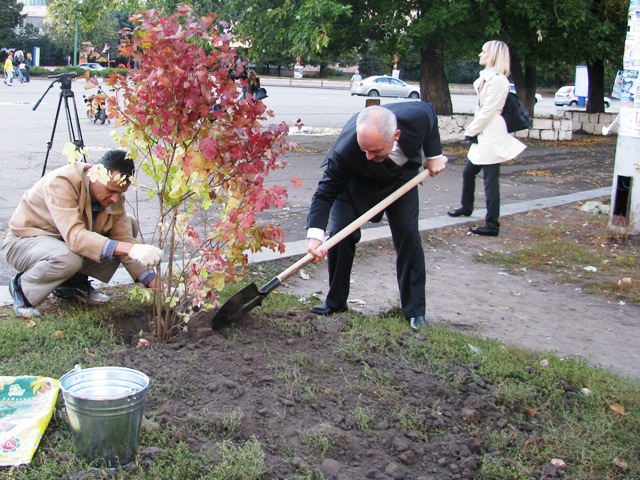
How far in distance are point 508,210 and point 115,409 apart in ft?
23.5

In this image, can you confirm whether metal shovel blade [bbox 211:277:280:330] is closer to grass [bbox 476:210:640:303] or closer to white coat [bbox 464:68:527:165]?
grass [bbox 476:210:640:303]

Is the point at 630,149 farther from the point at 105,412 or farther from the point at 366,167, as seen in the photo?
the point at 105,412

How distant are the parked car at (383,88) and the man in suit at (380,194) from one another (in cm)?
3554

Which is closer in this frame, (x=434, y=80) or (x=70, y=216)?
(x=70, y=216)

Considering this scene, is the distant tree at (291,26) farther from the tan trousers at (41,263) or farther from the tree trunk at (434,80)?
the tan trousers at (41,263)

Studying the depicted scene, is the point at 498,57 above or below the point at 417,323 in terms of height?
above

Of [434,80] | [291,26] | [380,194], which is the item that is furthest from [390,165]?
[434,80]

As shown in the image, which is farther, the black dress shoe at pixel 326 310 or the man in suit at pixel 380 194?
the black dress shoe at pixel 326 310

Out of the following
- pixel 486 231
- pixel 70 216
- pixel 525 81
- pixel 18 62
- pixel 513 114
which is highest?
pixel 18 62

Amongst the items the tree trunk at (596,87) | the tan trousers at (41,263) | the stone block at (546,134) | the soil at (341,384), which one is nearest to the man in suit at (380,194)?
the soil at (341,384)

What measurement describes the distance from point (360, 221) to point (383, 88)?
38.4 meters

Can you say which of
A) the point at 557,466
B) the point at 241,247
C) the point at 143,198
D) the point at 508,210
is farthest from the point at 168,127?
the point at 508,210

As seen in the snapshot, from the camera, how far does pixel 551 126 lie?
18.8 metres

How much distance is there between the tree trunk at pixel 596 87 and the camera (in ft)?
69.6
